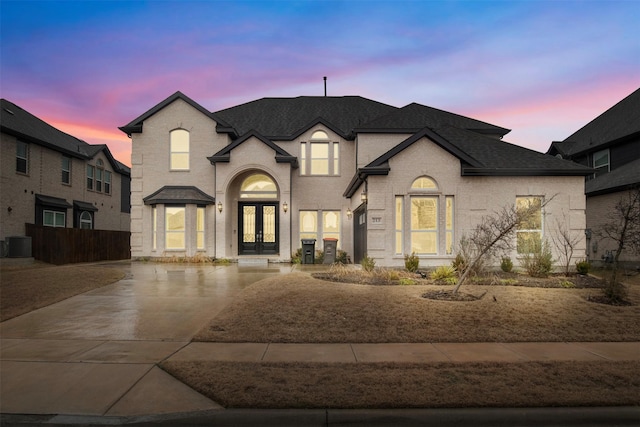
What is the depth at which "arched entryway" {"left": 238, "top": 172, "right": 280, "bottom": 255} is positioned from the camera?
22562 mm

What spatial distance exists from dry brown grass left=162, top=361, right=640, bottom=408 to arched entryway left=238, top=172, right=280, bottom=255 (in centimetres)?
1669

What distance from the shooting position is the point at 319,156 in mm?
22812

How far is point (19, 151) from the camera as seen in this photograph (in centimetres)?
2247

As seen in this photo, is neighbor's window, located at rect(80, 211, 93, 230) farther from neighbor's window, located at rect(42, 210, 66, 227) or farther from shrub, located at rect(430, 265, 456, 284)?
shrub, located at rect(430, 265, 456, 284)

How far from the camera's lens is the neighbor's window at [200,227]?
21766 mm

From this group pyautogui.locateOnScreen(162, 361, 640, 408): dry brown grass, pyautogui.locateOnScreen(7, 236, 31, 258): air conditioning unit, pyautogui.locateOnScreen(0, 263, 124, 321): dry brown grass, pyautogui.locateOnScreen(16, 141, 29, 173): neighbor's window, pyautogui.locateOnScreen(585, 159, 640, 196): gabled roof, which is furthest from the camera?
pyautogui.locateOnScreen(16, 141, 29, 173): neighbor's window

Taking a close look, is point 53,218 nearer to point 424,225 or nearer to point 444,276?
point 424,225

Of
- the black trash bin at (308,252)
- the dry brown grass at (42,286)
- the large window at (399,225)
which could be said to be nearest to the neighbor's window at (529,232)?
the large window at (399,225)

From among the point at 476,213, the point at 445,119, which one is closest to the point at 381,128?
the point at 445,119

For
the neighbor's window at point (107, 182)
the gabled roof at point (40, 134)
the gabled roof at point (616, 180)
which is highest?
the gabled roof at point (40, 134)

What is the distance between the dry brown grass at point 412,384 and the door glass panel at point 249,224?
55.2ft

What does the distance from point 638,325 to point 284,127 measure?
62.5 feet

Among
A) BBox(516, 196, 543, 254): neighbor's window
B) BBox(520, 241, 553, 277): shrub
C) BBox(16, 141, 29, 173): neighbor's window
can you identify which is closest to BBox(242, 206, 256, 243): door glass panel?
BBox(16, 141, 29, 173): neighbor's window

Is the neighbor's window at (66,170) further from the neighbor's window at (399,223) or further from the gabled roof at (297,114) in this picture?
the neighbor's window at (399,223)
